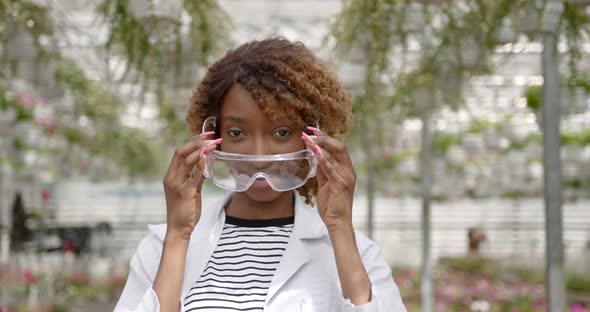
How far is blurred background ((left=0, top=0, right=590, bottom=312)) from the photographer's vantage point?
2.69 meters

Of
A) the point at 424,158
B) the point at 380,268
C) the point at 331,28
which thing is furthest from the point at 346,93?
the point at 424,158

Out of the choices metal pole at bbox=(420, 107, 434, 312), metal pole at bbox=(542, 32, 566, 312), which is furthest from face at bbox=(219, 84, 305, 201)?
metal pole at bbox=(420, 107, 434, 312)

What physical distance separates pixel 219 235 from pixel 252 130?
0.19 meters

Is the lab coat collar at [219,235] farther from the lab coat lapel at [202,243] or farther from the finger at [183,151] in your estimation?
the finger at [183,151]

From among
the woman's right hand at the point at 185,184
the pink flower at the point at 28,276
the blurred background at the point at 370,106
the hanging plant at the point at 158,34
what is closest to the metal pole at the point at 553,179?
the blurred background at the point at 370,106

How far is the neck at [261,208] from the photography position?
3.78 ft

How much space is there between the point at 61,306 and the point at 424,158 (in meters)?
2.82

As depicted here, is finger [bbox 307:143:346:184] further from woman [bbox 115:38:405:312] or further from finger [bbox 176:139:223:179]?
finger [bbox 176:139:223:179]

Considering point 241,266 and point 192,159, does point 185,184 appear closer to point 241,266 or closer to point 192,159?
point 192,159

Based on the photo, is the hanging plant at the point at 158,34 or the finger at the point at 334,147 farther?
the hanging plant at the point at 158,34

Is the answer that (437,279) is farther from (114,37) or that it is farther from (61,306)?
(114,37)

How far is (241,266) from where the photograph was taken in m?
1.08

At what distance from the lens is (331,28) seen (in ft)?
10.7

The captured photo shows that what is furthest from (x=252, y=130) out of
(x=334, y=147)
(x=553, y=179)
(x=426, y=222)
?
(x=426, y=222)
